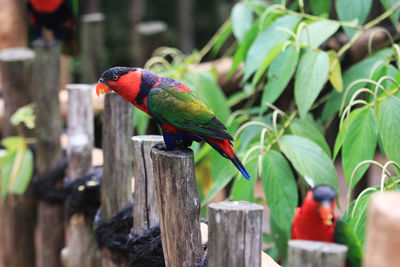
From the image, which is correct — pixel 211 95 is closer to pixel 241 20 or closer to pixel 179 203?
pixel 241 20

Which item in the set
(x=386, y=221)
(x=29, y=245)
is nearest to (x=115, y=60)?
(x=29, y=245)

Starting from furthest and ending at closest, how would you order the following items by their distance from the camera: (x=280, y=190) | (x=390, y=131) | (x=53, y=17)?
(x=53, y=17) → (x=280, y=190) → (x=390, y=131)

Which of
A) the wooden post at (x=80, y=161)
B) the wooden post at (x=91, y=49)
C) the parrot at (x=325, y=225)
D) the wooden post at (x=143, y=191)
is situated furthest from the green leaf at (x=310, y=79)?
the wooden post at (x=91, y=49)

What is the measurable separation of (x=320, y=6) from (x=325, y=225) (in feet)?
5.15

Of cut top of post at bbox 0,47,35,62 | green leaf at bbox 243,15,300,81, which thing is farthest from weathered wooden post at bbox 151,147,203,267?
cut top of post at bbox 0,47,35,62

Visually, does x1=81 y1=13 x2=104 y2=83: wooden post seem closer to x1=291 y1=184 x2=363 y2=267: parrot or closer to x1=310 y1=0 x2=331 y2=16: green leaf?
A: x1=310 y1=0 x2=331 y2=16: green leaf

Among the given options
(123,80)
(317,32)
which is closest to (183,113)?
(123,80)

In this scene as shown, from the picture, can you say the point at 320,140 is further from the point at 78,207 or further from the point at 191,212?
the point at 78,207

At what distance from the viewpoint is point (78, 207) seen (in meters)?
2.23

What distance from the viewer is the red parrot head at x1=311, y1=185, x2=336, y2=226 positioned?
0.99 m

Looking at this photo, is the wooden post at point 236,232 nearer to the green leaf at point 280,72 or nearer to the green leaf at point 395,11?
the green leaf at point 280,72

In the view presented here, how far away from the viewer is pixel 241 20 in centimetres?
242

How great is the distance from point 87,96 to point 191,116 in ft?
3.70

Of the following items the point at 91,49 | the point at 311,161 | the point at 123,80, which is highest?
the point at 91,49
